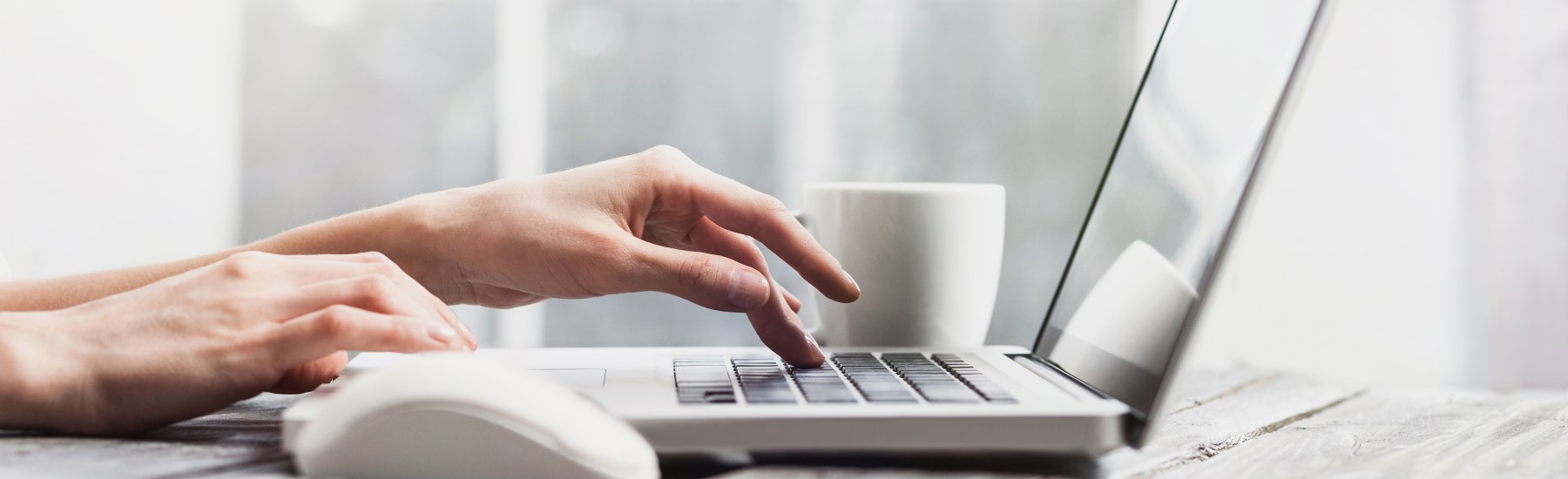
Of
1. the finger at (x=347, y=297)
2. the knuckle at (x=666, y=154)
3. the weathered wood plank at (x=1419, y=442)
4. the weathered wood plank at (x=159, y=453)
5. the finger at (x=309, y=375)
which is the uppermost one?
the knuckle at (x=666, y=154)

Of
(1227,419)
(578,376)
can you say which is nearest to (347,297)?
(578,376)

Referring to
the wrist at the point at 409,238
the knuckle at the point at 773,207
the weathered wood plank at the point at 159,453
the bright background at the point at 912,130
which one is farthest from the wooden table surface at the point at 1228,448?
the bright background at the point at 912,130

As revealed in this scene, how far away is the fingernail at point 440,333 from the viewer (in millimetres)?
439

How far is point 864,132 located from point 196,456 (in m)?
2.03

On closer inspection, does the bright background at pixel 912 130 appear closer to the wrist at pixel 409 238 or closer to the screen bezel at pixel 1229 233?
the wrist at pixel 409 238

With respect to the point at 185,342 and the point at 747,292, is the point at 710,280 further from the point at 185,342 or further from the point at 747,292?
the point at 185,342

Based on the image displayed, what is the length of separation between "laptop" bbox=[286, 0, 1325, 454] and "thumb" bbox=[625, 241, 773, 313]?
0.04m

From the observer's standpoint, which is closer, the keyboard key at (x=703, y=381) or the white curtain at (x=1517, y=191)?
the keyboard key at (x=703, y=381)

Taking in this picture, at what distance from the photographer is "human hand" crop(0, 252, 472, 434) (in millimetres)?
427

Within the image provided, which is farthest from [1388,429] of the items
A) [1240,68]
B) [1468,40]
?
[1468,40]

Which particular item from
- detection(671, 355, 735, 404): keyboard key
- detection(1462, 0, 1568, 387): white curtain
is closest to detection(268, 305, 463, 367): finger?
detection(671, 355, 735, 404): keyboard key

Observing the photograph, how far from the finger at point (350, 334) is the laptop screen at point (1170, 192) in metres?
0.31

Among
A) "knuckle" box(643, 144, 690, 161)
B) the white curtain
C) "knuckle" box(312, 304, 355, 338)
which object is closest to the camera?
"knuckle" box(312, 304, 355, 338)

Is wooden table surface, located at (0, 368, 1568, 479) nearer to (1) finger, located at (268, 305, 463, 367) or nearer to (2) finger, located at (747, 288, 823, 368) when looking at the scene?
(1) finger, located at (268, 305, 463, 367)
